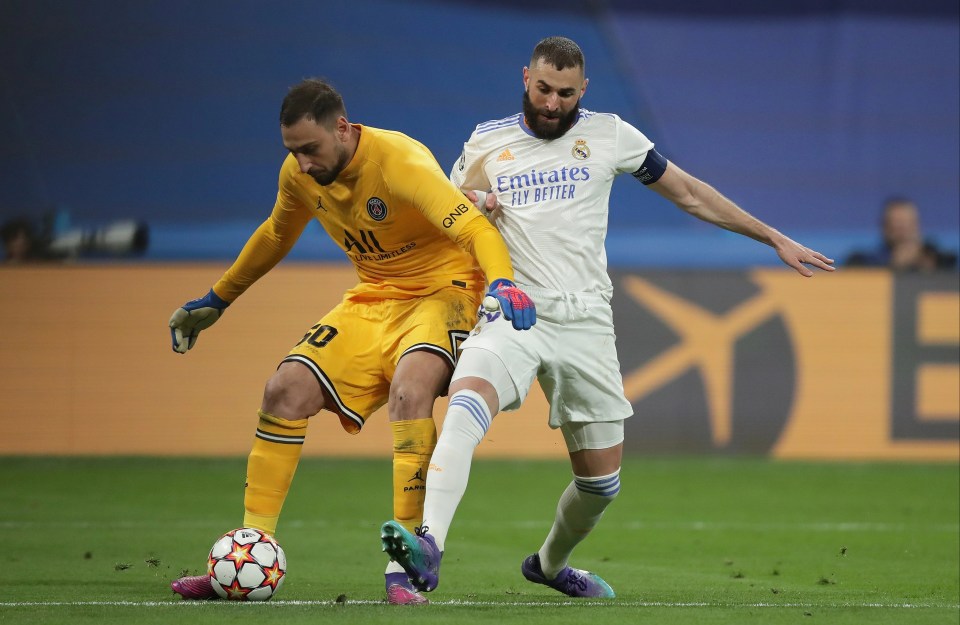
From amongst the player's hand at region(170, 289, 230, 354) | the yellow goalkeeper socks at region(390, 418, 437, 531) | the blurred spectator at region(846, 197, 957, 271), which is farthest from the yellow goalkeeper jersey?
the blurred spectator at region(846, 197, 957, 271)

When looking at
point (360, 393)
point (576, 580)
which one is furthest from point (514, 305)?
point (576, 580)

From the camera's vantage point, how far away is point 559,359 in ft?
17.2

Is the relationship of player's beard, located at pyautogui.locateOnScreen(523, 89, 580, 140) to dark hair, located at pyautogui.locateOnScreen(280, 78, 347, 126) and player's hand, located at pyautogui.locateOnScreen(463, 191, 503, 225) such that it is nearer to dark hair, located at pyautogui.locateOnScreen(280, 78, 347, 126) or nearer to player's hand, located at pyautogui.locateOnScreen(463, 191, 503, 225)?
player's hand, located at pyautogui.locateOnScreen(463, 191, 503, 225)

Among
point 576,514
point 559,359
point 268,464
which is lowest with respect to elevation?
point 576,514

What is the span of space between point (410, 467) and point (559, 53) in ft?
5.32

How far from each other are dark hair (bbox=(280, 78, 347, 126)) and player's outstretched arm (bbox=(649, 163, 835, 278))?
1.33 metres

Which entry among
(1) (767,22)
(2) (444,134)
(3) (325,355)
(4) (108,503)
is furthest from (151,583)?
(1) (767,22)

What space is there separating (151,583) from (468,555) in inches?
80.8

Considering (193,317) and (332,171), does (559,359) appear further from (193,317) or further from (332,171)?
(193,317)

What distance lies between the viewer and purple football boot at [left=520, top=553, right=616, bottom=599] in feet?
19.1

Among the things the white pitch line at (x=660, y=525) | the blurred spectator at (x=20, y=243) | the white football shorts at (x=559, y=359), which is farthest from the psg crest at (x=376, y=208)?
the blurred spectator at (x=20, y=243)

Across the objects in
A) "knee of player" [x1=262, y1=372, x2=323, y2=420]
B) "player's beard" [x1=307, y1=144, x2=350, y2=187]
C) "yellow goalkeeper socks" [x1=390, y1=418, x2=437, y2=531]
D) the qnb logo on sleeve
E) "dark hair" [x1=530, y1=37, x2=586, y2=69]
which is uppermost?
"dark hair" [x1=530, y1=37, x2=586, y2=69]

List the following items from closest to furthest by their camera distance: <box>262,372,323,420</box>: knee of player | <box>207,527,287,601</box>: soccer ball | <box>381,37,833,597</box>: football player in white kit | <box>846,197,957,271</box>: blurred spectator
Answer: <box>207,527,287,601</box>: soccer ball, <box>381,37,833,597</box>: football player in white kit, <box>262,372,323,420</box>: knee of player, <box>846,197,957,271</box>: blurred spectator

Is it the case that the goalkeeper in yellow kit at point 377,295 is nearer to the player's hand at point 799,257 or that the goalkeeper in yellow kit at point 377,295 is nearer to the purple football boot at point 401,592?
the purple football boot at point 401,592
